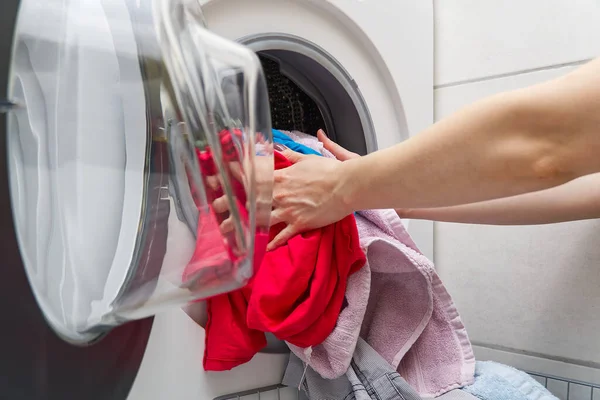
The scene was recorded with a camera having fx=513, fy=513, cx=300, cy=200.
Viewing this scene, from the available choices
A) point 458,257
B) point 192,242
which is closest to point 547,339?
point 458,257

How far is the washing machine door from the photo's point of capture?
0.49 m

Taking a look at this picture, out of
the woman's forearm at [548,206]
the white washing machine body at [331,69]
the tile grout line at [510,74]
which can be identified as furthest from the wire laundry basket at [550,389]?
the tile grout line at [510,74]

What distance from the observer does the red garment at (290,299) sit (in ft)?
2.09

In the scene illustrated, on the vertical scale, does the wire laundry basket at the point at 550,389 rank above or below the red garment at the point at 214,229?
below

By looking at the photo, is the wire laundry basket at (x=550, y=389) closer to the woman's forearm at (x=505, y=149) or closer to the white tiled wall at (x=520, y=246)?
the white tiled wall at (x=520, y=246)

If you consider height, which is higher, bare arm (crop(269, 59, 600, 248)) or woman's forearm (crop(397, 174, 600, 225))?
bare arm (crop(269, 59, 600, 248))

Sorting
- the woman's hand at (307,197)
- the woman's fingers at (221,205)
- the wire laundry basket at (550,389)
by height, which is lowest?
the wire laundry basket at (550,389)

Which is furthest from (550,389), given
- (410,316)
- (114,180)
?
(114,180)

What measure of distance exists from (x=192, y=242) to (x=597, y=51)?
75 cm

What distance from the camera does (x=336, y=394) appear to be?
0.74 meters

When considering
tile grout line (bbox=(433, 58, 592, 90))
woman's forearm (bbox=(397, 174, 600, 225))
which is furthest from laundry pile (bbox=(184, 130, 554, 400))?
tile grout line (bbox=(433, 58, 592, 90))

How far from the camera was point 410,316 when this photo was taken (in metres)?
0.78

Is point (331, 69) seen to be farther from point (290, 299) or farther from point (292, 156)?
point (290, 299)

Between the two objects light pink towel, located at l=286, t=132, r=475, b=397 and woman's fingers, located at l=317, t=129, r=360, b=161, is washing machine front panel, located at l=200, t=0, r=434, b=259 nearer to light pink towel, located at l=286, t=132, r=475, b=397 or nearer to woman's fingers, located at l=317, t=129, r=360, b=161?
woman's fingers, located at l=317, t=129, r=360, b=161
